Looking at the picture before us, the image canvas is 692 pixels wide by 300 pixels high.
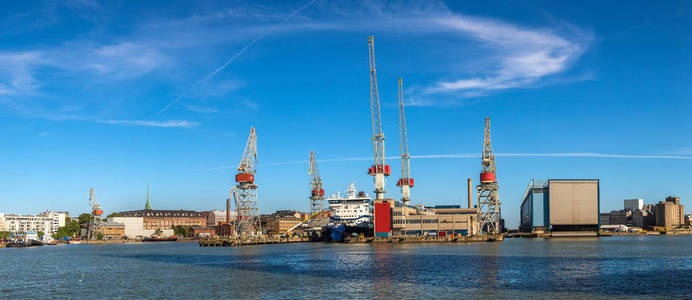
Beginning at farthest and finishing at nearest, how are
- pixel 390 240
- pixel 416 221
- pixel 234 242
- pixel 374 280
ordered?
1. pixel 416 221
2. pixel 234 242
3. pixel 390 240
4. pixel 374 280

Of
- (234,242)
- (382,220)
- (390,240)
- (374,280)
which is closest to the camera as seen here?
(374,280)

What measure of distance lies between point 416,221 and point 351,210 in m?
17.7

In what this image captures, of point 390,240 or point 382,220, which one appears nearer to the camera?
point 390,240

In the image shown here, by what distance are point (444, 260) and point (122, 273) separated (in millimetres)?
39173

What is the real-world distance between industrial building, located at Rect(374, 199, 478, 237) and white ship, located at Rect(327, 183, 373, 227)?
7881mm

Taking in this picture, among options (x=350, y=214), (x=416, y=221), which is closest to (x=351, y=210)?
(x=350, y=214)

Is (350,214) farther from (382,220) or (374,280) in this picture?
(374,280)

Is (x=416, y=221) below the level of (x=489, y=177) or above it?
below

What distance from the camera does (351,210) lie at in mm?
155750

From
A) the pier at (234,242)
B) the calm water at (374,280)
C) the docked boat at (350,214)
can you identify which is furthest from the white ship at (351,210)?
the calm water at (374,280)

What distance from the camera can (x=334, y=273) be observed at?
59781 millimetres

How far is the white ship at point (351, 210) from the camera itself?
511 feet

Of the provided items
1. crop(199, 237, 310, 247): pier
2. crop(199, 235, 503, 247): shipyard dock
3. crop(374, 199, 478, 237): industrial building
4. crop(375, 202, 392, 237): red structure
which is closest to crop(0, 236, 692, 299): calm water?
crop(199, 235, 503, 247): shipyard dock

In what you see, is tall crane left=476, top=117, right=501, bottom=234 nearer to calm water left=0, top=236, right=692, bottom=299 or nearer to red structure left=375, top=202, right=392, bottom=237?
red structure left=375, top=202, right=392, bottom=237
